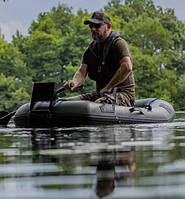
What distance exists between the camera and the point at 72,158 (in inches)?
87.7

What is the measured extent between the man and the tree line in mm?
32969

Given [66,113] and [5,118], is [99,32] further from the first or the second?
[5,118]

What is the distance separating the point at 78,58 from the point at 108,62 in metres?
38.8

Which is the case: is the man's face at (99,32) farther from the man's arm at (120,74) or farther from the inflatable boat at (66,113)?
the inflatable boat at (66,113)

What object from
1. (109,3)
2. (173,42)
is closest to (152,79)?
(173,42)

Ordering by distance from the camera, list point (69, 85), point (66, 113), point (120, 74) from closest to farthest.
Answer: point (66, 113), point (69, 85), point (120, 74)

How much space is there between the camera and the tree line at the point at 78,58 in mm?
43094

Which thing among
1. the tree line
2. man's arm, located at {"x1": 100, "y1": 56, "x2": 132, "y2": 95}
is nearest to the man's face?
man's arm, located at {"x1": 100, "y1": 56, "x2": 132, "y2": 95}

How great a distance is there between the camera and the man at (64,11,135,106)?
6.78 metres

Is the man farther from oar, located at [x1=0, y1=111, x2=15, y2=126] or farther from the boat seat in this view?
oar, located at [x1=0, y1=111, x2=15, y2=126]

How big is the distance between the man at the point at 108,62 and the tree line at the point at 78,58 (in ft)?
108

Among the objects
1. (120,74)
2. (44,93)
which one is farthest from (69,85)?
(120,74)

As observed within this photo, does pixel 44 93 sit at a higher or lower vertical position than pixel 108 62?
lower

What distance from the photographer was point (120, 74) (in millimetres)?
6773
